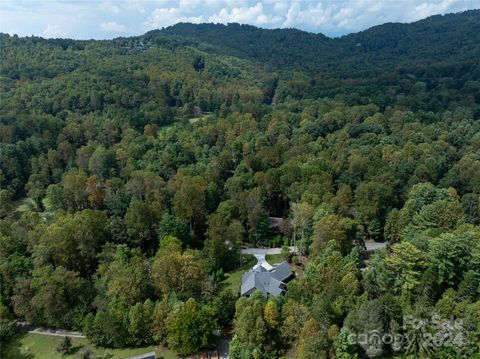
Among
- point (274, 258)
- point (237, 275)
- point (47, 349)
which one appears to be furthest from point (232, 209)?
point (47, 349)

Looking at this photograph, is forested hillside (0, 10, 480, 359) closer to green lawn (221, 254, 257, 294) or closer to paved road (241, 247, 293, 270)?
green lawn (221, 254, 257, 294)

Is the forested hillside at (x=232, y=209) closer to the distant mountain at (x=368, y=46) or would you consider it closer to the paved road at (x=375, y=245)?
the paved road at (x=375, y=245)

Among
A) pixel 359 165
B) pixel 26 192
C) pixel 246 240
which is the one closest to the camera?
pixel 246 240

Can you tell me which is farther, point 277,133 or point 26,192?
point 277,133

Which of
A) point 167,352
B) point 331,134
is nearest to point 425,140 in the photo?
point 331,134

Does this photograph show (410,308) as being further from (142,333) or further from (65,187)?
(65,187)

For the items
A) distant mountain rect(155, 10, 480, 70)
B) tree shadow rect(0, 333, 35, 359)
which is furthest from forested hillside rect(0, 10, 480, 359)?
distant mountain rect(155, 10, 480, 70)

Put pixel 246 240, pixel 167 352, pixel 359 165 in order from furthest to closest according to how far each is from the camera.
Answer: pixel 359 165, pixel 246 240, pixel 167 352

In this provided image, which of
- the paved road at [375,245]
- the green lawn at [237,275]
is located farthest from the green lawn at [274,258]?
the paved road at [375,245]
